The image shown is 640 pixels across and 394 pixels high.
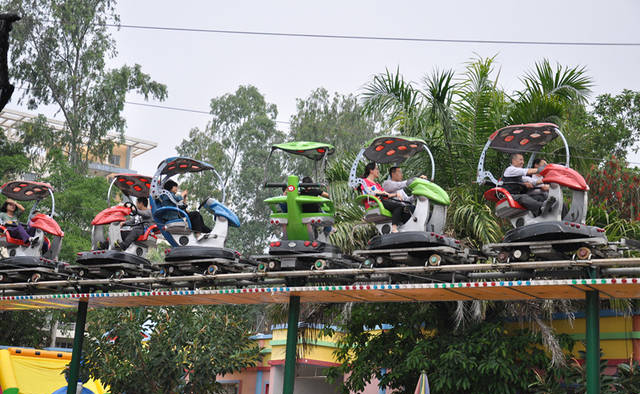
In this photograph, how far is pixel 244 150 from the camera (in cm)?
4103

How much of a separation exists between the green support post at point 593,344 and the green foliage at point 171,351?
7.10 metres

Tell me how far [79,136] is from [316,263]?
78.1 feet

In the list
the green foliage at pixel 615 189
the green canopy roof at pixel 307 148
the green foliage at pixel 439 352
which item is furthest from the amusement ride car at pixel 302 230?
the green foliage at pixel 615 189

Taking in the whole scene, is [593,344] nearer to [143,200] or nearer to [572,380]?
[572,380]

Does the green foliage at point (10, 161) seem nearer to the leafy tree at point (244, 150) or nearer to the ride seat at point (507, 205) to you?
the leafy tree at point (244, 150)

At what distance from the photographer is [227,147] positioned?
1617 inches

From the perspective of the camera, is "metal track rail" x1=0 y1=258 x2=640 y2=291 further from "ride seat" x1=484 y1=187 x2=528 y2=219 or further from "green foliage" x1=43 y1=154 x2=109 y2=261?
"green foliage" x1=43 y1=154 x2=109 y2=261

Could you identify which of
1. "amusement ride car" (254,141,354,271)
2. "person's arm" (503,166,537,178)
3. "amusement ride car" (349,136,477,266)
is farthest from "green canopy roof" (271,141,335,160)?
"person's arm" (503,166,537,178)

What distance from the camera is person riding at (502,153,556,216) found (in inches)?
429

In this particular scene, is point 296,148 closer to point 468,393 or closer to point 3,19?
point 468,393

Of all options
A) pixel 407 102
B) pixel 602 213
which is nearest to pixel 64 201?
pixel 407 102

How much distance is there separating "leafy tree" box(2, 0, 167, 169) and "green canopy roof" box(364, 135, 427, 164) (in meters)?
22.7

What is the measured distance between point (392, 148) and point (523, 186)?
227 centimetres

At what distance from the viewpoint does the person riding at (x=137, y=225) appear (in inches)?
598
